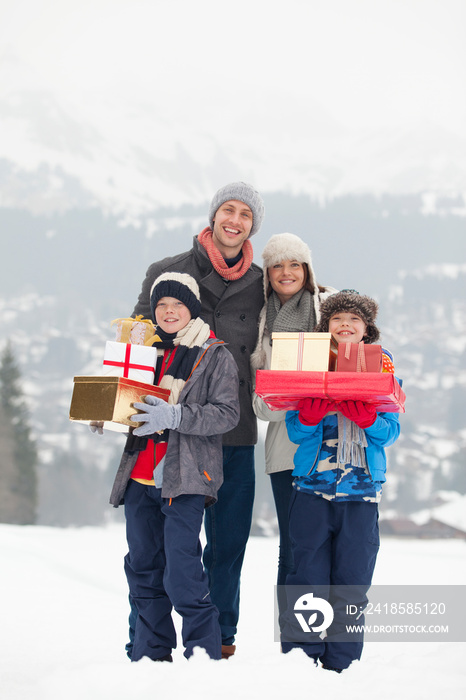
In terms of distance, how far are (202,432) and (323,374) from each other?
0.49m

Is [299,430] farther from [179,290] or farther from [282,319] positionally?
[179,290]

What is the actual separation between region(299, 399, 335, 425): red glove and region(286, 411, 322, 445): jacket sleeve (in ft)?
0.14

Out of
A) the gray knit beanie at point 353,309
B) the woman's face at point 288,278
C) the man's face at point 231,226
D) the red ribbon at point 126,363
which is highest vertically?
the man's face at point 231,226

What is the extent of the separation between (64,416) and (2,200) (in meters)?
36.5

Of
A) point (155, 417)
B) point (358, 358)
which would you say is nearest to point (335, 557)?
point (358, 358)

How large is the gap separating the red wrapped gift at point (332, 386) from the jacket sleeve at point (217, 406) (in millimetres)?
157

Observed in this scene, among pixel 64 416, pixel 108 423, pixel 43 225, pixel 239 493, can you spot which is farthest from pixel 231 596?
pixel 43 225

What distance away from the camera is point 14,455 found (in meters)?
33.0

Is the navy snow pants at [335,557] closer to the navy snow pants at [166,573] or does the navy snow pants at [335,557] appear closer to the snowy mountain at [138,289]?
the navy snow pants at [166,573]

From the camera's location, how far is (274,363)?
2.38 m

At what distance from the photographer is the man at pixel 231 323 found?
280cm

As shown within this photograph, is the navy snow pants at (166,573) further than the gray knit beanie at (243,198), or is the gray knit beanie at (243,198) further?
the gray knit beanie at (243,198)

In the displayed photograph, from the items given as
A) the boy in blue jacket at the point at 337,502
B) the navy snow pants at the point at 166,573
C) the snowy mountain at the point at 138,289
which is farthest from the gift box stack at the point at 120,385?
the snowy mountain at the point at 138,289

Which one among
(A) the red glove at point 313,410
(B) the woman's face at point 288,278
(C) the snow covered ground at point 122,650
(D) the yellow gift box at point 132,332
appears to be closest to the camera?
(C) the snow covered ground at point 122,650
